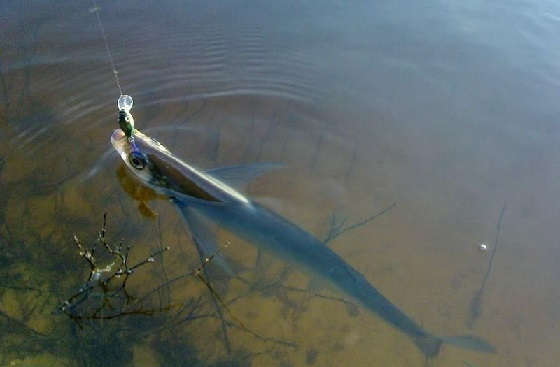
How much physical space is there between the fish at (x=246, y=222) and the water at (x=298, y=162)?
0.12 meters

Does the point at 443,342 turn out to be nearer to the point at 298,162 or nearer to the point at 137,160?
the point at 298,162

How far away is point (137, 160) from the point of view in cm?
504

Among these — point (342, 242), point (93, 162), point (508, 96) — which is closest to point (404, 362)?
point (342, 242)

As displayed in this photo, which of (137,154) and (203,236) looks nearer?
(203,236)

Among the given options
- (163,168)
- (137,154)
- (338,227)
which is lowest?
(338,227)

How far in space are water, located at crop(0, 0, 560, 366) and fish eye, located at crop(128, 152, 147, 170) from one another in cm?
Answer: 25

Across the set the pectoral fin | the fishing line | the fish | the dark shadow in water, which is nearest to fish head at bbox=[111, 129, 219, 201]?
the fish

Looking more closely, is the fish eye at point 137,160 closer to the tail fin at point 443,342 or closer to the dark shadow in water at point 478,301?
the tail fin at point 443,342

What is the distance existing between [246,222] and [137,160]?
126cm

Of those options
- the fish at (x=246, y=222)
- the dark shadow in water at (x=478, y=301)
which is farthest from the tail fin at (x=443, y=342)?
the dark shadow in water at (x=478, y=301)

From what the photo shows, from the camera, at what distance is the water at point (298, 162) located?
4211 mm

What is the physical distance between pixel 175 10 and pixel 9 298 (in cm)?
494

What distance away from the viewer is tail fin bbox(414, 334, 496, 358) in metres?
4.16

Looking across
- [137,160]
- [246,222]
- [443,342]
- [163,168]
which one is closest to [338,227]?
[246,222]
